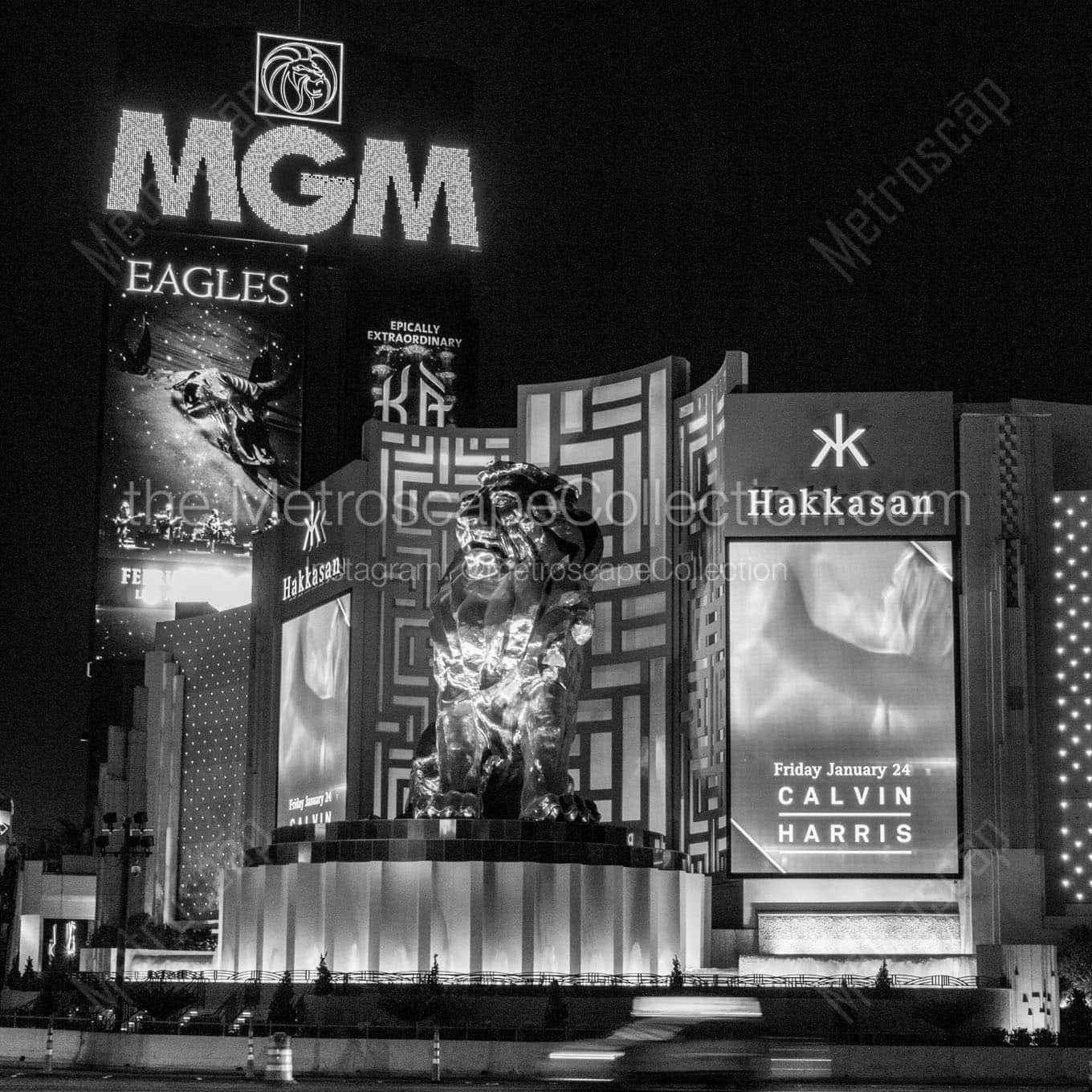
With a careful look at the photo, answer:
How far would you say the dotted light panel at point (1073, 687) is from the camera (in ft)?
142

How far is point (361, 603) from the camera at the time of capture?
2024 inches

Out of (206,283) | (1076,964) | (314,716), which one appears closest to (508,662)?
(1076,964)

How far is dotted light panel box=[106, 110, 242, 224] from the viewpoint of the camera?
8238 centimetres

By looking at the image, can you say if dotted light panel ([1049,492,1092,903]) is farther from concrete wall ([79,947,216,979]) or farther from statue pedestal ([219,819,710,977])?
concrete wall ([79,947,216,979])

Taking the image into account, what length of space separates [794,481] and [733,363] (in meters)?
3.27

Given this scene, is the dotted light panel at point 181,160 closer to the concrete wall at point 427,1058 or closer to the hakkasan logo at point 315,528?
the hakkasan logo at point 315,528

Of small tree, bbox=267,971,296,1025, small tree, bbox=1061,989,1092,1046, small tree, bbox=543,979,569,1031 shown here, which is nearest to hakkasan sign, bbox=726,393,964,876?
small tree, bbox=1061,989,1092,1046

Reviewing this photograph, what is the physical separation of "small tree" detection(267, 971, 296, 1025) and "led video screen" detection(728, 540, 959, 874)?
46.9 feet

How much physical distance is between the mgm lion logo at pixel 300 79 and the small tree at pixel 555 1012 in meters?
59.5

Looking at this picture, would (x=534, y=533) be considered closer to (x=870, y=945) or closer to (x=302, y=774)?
(x=870, y=945)

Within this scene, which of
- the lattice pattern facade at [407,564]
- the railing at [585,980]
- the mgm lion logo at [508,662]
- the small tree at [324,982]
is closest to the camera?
the small tree at [324,982]

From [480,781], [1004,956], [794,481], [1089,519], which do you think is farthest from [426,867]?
[1089,519]

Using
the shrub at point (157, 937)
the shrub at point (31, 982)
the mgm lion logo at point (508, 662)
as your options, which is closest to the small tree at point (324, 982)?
the mgm lion logo at point (508, 662)

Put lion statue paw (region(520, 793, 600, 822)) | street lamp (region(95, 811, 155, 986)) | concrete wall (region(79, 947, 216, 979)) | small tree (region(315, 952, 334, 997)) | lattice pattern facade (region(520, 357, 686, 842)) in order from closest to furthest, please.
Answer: street lamp (region(95, 811, 155, 986)) → small tree (region(315, 952, 334, 997)) → lion statue paw (region(520, 793, 600, 822)) → concrete wall (region(79, 947, 216, 979)) → lattice pattern facade (region(520, 357, 686, 842))
